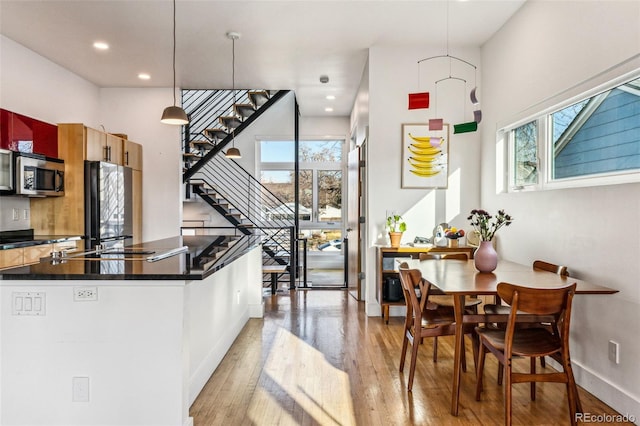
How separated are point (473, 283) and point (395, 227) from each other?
6.82 ft

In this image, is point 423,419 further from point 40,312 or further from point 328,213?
→ point 328,213

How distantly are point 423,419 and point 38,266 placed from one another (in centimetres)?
235

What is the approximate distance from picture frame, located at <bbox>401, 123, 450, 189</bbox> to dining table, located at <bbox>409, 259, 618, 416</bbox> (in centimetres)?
162

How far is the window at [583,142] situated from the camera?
2494mm

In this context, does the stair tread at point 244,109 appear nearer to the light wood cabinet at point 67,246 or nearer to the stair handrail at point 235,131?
the stair handrail at point 235,131

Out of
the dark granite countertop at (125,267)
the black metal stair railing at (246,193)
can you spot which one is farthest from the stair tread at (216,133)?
the dark granite countertop at (125,267)


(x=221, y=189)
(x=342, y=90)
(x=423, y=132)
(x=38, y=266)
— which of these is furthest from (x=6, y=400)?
(x=221, y=189)

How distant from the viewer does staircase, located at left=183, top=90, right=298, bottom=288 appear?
265 inches

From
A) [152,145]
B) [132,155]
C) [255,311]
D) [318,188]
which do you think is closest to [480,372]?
[255,311]

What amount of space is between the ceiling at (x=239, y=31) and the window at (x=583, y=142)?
1.22 meters

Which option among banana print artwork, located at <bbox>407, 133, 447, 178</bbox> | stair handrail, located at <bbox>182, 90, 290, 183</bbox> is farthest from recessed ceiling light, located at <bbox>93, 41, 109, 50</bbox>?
banana print artwork, located at <bbox>407, 133, 447, 178</bbox>

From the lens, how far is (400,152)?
15.1 ft

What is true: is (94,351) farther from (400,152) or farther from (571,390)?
(400,152)

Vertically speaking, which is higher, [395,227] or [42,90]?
[42,90]
